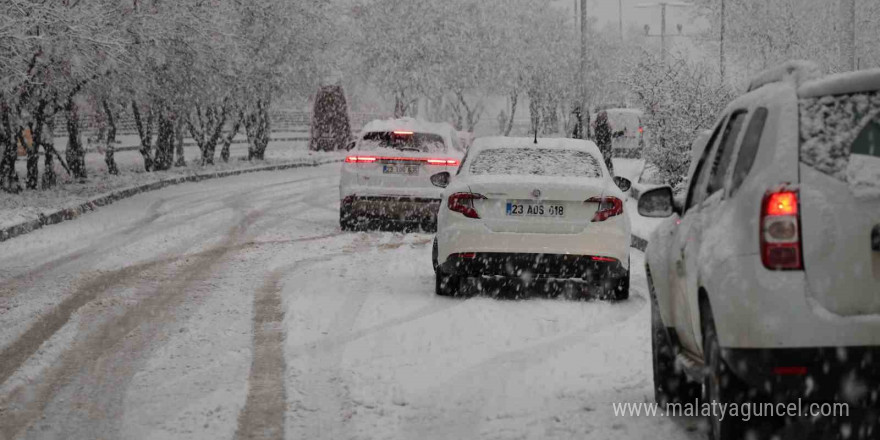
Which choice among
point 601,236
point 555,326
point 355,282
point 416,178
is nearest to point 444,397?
point 555,326

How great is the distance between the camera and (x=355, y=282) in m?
12.4

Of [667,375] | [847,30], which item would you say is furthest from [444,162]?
[667,375]

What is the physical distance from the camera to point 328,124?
55469 millimetres

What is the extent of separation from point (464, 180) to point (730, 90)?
48.6 ft

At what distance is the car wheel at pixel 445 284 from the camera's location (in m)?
11.4

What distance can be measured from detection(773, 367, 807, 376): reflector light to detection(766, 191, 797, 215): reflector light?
0.56 metres

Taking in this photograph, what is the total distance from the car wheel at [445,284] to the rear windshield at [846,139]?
267 inches

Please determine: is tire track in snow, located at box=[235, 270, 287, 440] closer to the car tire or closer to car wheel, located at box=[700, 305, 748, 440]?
the car tire

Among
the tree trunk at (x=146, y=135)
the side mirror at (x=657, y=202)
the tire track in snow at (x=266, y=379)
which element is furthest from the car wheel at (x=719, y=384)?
the tree trunk at (x=146, y=135)

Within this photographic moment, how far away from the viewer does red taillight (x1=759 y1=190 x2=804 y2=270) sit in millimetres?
4648

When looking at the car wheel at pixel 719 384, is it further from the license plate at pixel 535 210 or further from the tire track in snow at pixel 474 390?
the license plate at pixel 535 210

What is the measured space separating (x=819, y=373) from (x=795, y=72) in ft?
3.89

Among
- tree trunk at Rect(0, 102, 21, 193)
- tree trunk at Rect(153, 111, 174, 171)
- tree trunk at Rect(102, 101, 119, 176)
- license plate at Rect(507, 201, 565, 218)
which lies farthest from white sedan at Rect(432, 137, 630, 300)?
tree trunk at Rect(153, 111, 174, 171)

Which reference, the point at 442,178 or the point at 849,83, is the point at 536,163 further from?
the point at 849,83
